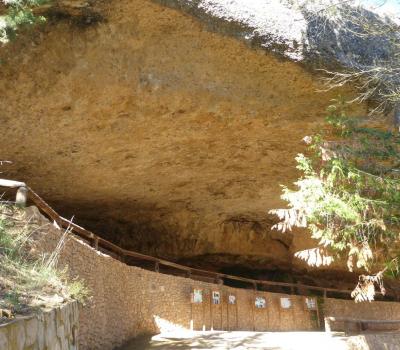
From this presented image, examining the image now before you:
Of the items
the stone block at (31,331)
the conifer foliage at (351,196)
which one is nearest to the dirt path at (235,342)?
the conifer foliage at (351,196)

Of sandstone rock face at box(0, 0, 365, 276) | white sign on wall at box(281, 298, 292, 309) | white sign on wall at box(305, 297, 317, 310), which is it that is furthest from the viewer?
white sign on wall at box(305, 297, 317, 310)

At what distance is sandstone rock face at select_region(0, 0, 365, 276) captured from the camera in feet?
25.9

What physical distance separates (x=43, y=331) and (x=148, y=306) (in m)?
7.07

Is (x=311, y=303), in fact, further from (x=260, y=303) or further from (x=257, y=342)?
(x=257, y=342)

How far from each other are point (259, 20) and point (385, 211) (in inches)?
153

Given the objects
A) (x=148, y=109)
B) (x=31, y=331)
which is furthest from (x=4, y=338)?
(x=148, y=109)

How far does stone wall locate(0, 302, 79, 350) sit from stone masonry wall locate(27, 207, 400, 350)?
6.31ft

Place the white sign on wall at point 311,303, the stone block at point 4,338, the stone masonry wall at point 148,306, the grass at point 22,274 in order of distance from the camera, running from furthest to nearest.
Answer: the white sign on wall at point 311,303 → the stone masonry wall at point 148,306 → the grass at point 22,274 → the stone block at point 4,338

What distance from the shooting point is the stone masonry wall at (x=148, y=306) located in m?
7.37

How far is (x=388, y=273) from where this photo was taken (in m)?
8.97

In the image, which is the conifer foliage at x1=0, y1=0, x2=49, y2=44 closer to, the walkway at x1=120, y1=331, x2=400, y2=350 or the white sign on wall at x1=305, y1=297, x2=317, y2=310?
the walkway at x1=120, y1=331, x2=400, y2=350

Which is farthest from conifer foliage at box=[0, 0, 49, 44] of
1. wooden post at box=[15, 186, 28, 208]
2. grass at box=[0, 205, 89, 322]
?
grass at box=[0, 205, 89, 322]

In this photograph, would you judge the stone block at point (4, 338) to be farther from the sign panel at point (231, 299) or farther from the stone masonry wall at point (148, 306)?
the sign panel at point (231, 299)

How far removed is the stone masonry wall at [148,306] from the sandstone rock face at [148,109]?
8.08ft
